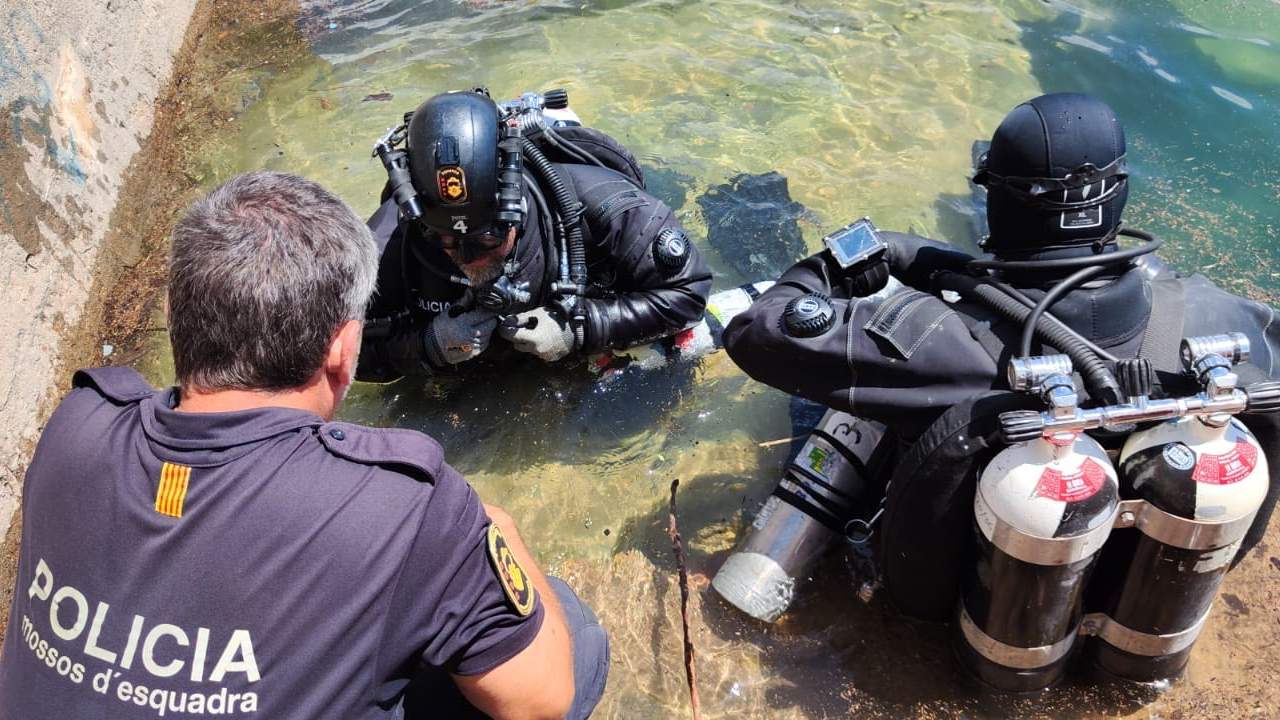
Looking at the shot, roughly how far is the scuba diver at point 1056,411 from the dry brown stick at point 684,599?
2.18 ft

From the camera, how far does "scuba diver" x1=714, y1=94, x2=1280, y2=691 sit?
2166mm

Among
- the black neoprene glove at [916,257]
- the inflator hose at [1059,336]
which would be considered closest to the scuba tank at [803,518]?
the black neoprene glove at [916,257]

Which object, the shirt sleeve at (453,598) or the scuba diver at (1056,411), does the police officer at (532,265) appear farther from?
the shirt sleeve at (453,598)

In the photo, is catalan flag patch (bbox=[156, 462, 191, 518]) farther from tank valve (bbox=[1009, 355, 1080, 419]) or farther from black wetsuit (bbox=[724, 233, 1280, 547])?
tank valve (bbox=[1009, 355, 1080, 419])


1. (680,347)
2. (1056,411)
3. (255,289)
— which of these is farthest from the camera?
(680,347)

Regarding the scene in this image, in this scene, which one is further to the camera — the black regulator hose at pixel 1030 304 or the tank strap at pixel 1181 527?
the black regulator hose at pixel 1030 304

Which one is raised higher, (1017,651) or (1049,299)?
(1049,299)

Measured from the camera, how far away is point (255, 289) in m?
1.70

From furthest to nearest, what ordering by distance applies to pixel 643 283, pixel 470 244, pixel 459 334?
pixel 643 283
pixel 459 334
pixel 470 244

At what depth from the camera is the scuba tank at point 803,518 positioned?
3.01 meters

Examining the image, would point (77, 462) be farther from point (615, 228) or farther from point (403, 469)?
point (615, 228)

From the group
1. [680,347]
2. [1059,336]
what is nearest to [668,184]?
[680,347]

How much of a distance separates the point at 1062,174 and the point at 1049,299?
0.38 meters

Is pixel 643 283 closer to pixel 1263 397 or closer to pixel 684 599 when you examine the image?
pixel 684 599
